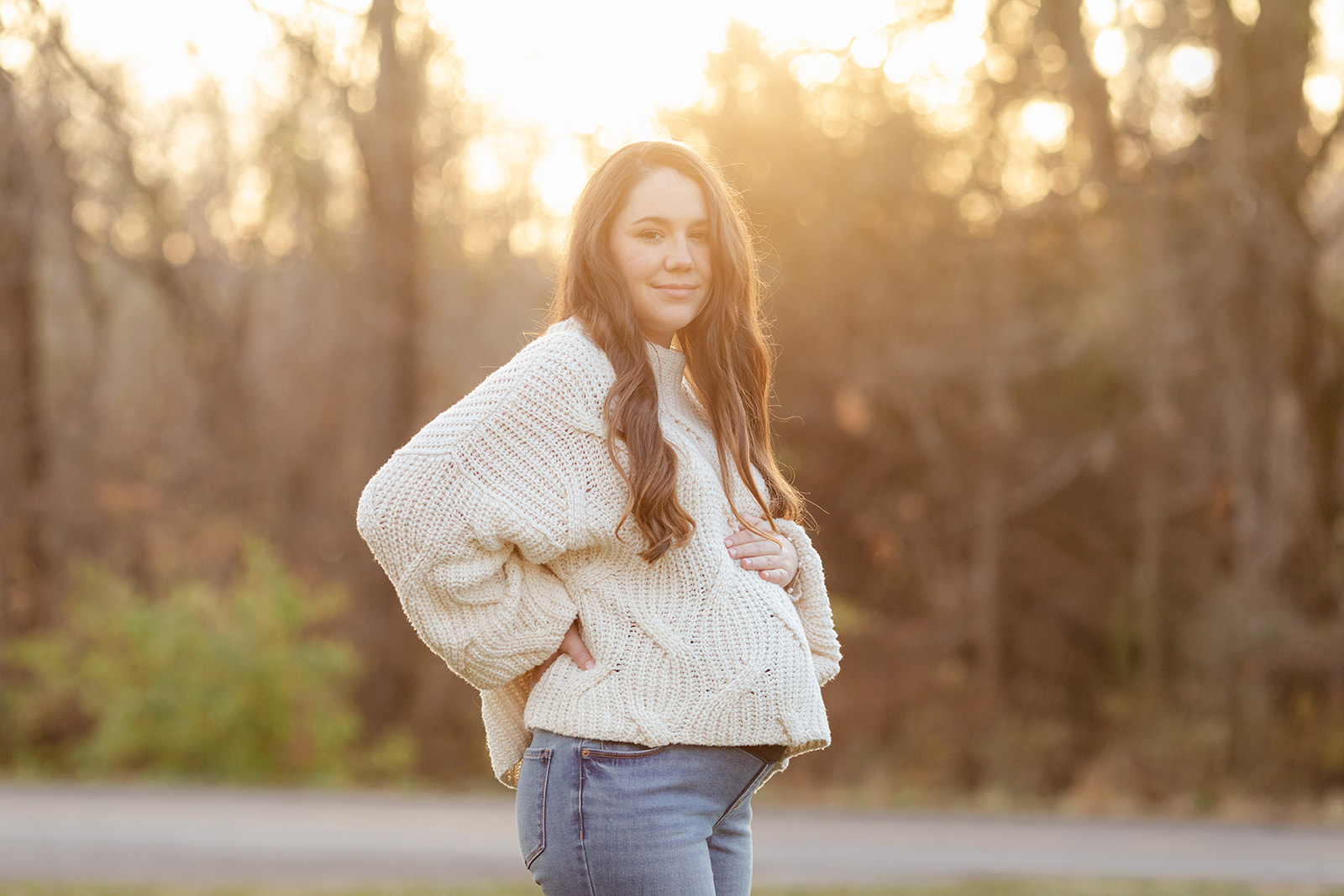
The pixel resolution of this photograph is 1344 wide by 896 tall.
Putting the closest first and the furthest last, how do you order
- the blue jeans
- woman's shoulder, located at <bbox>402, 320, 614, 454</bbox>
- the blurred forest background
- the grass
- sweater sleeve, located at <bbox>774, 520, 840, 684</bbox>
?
the blue jeans < woman's shoulder, located at <bbox>402, 320, 614, 454</bbox> < sweater sleeve, located at <bbox>774, 520, 840, 684</bbox> < the grass < the blurred forest background

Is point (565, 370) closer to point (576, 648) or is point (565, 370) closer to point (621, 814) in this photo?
point (576, 648)

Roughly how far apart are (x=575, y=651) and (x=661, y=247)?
0.76 metres

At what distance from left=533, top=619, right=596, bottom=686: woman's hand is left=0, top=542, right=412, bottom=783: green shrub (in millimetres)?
9082

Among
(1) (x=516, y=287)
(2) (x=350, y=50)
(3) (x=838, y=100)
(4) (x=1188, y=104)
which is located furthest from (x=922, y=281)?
(2) (x=350, y=50)

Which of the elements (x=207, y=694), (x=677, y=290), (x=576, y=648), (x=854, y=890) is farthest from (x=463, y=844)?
(x=677, y=290)

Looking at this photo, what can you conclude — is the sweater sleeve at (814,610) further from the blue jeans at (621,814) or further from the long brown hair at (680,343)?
the blue jeans at (621,814)

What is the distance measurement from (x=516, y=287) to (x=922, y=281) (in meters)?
4.04

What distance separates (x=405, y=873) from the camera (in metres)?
7.45

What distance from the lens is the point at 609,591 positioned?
2.44 meters

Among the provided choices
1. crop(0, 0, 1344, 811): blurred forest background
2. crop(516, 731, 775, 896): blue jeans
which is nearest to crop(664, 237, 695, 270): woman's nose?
crop(516, 731, 775, 896): blue jeans

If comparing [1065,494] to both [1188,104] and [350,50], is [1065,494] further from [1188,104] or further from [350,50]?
[350,50]

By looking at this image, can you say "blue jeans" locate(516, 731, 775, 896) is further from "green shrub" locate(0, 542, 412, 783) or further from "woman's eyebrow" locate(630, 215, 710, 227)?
"green shrub" locate(0, 542, 412, 783)

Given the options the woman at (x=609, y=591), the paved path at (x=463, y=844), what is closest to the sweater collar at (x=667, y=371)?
the woman at (x=609, y=591)

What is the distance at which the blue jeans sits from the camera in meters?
2.30
